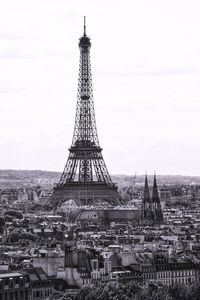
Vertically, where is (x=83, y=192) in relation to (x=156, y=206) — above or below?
above

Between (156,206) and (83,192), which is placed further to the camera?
(83,192)

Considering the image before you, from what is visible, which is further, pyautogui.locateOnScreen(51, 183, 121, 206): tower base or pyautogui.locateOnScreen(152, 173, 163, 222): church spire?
pyautogui.locateOnScreen(51, 183, 121, 206): tower base

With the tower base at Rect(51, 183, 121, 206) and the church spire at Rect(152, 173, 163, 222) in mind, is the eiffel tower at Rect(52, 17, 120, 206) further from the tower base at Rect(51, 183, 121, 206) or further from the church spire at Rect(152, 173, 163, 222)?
the church spire at Rect(152, 173, 163, 222)

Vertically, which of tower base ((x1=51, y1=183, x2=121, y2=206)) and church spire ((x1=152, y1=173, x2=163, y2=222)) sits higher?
tower base ((x1=51, y1=183, x2=121, y2=206))

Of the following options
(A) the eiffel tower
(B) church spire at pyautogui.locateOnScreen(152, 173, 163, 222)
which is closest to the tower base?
(A) the eiffel tower

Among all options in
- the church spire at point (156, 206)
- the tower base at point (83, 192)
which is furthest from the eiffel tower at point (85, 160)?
the church spire at point (156, 206)

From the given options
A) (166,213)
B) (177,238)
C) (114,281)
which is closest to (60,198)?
(166,213)

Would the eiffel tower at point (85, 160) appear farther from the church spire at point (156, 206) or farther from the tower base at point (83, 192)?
the church spire at point (156, 206)

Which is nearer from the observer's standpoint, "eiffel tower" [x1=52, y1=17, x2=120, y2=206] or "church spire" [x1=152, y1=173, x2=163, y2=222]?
"church spire" [x1=152, y1=173, x2=163, y2=222]

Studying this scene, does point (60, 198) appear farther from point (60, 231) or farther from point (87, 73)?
point (60, 231)
